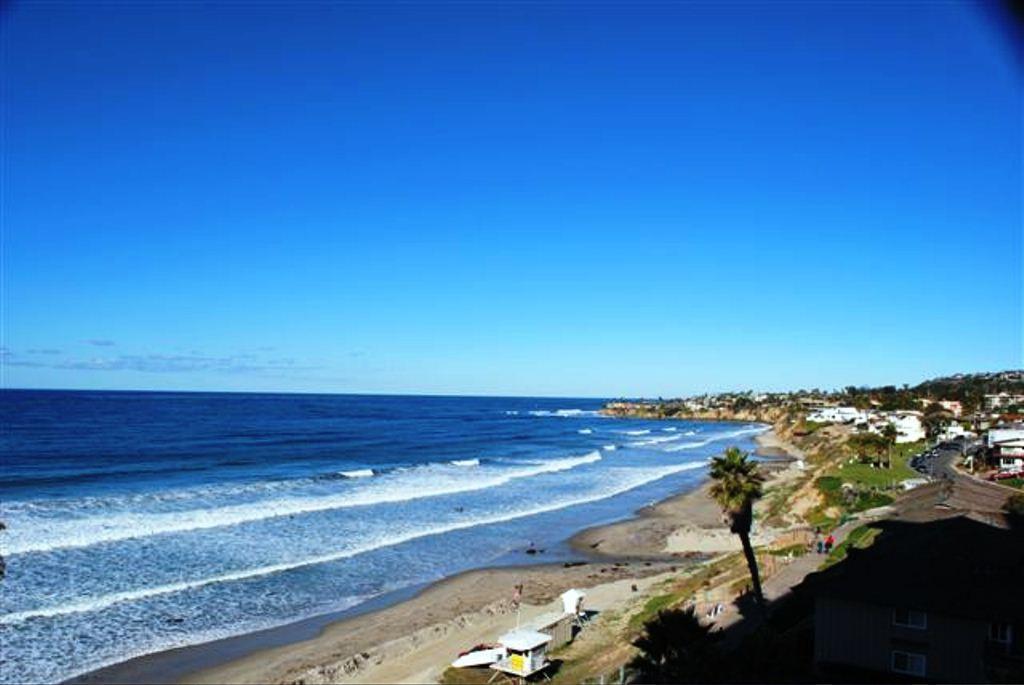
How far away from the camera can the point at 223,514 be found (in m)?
46.4

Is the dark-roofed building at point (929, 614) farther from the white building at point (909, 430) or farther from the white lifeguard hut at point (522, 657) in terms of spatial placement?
the white building at point (909, 430)

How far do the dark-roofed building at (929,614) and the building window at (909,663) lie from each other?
0.02m

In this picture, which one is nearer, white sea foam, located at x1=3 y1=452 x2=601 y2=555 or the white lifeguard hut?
the white lifeguard hut

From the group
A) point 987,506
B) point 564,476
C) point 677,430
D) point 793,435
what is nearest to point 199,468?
point 564,476

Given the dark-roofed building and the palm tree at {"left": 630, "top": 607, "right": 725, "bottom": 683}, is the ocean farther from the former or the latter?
the dark-roofed building

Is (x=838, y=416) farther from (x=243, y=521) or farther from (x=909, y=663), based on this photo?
(x=909, y=663)

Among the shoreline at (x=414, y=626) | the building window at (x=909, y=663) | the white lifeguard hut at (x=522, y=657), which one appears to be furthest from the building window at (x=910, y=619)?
the shoreline at (x=414, y=626)

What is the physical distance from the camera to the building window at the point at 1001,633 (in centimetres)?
1788

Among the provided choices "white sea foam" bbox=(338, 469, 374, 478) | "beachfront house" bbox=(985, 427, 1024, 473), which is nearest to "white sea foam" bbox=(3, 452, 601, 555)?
"white sea foam" bbox=(338, 469, 374, 478)

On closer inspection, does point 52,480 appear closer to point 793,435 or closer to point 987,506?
point 987,506

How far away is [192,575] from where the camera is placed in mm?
32969

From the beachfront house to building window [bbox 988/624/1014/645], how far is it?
Result: 45943 mm

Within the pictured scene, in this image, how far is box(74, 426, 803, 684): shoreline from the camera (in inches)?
929

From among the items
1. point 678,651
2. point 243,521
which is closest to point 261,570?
point 243,521
